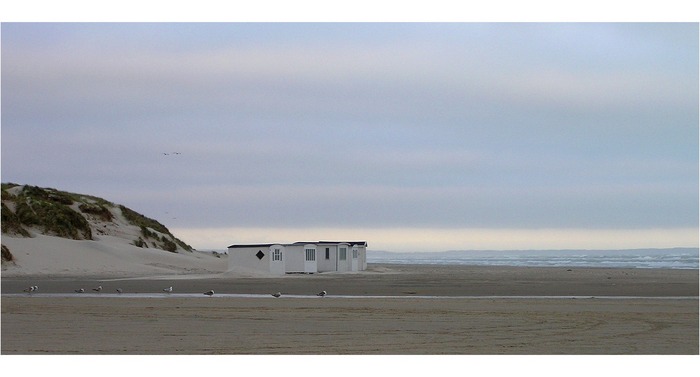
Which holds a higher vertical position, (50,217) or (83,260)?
(50,217)

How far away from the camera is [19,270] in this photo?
131 feet

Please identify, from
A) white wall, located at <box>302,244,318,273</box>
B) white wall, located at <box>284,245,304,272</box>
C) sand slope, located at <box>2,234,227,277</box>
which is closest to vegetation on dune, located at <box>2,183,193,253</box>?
sand slope, located at <box>2,234,227,277</box>

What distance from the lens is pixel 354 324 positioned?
17375mm

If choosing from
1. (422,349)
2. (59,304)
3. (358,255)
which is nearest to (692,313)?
(422,349)

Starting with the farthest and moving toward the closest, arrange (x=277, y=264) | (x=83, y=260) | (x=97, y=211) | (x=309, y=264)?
(x=97, y=211)
(x=309, y=264)
(x=277, y=264)
(x=83, y=260)

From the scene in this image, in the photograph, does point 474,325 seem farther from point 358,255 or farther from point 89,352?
point 358,255

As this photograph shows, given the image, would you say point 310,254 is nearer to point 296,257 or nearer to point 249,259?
point 296,257

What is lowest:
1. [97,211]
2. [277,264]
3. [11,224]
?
[277,264]

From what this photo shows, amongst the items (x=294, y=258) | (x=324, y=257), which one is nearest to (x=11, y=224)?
(x=294, y=258)

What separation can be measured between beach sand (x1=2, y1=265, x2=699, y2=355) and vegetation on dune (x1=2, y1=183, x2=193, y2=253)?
69.4 ft

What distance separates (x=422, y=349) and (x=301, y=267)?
33.5m

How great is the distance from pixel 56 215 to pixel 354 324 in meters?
38.0

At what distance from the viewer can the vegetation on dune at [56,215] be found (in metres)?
48.0

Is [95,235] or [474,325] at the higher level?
[95,235]
